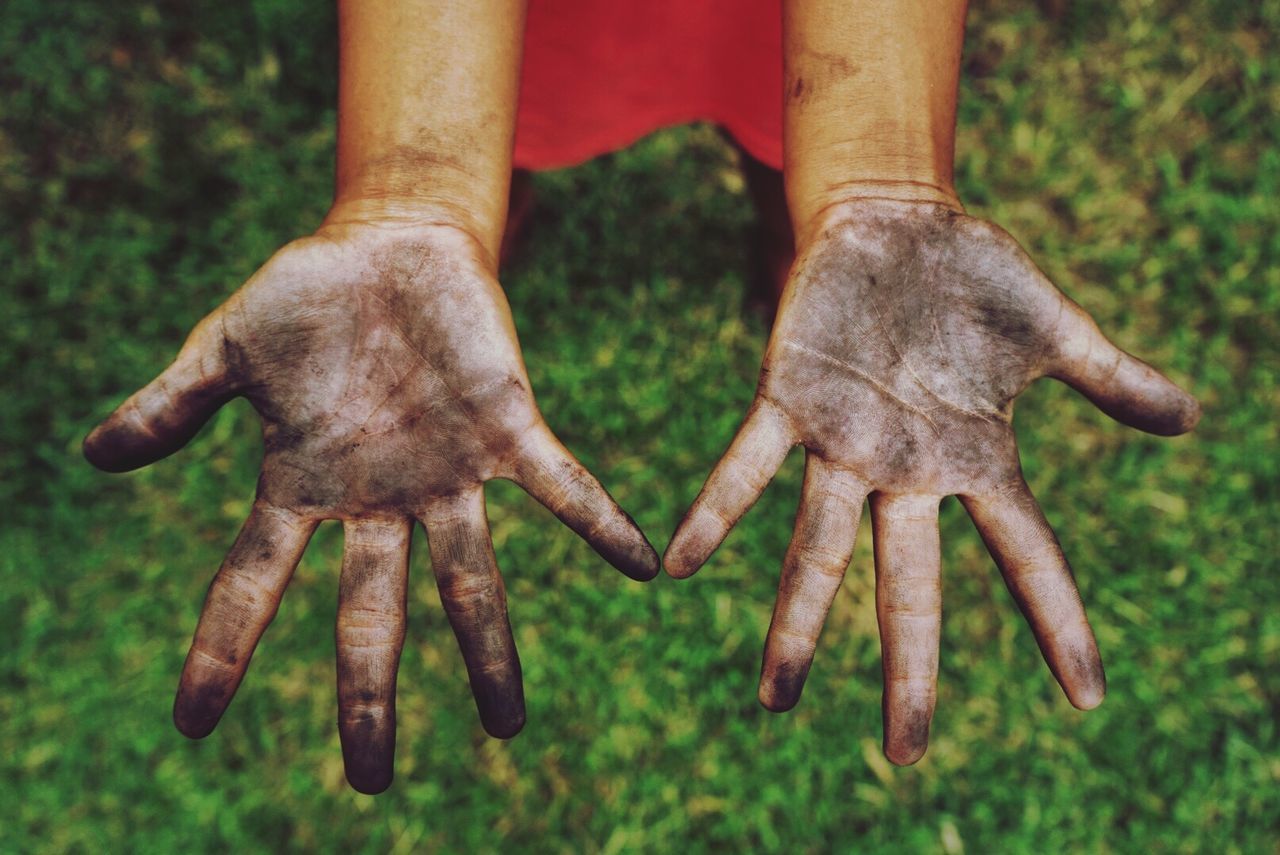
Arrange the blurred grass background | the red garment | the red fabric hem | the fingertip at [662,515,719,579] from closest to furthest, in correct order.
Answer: the fingertip at [662,515,719,579]
the red garment
the red fabric hem
the blurred grass background

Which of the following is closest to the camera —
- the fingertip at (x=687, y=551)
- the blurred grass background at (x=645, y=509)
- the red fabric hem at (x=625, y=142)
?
the fingertip at (x=687, y=551)

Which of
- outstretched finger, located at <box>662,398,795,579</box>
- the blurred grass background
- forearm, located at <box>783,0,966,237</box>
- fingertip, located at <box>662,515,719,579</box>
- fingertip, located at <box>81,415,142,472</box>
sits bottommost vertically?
the blurred grass background

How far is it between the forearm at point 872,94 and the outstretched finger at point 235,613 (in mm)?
1197

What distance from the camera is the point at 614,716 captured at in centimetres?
268

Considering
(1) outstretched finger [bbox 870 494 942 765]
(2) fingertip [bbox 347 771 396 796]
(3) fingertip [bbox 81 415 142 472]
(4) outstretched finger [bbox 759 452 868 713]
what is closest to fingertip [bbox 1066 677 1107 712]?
(1) outstretched finger [bbox 870 494 942 765]

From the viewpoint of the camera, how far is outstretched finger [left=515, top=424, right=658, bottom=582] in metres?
1.55

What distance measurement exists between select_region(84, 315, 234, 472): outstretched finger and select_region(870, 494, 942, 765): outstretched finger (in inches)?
51.0

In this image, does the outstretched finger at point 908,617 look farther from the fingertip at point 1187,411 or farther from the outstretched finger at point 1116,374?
the fingertip at point 1187,411

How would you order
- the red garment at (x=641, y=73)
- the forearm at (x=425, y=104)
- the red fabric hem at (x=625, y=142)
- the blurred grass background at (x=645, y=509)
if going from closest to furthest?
the forearm at (x=425, y=104) < the red garment at (x=641, y=73) < the red fabric hem at (x=625, y=142) < the blurred grass background at (x=645, y=509)

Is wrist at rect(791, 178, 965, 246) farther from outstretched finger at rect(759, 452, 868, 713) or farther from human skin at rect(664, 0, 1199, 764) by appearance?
outstretched finger at rect(759, 452, 868, 713)

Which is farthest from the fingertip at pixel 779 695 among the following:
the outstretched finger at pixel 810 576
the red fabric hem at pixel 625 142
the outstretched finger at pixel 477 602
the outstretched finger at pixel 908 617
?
the red fabric hem at pixel 625 142

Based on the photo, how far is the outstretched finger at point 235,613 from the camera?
158 cm

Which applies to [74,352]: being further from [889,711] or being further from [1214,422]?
[1214,422]

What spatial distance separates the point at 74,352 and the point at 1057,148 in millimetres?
3502
